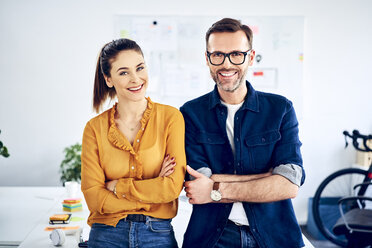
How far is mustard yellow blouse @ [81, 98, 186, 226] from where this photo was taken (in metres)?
1.41

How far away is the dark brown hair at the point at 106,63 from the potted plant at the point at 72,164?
210 centimetres

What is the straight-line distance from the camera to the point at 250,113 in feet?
5.32

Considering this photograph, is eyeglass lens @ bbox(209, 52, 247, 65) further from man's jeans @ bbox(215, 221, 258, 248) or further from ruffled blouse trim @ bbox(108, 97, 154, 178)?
man's jeans @ bbox(215, 221, 258, 248)

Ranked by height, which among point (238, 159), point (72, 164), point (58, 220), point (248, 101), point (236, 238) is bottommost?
point (72, 164)

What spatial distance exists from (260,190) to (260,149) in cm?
19

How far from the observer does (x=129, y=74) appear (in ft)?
4.92

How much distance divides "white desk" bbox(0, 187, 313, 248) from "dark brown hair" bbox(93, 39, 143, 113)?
27.7 inches

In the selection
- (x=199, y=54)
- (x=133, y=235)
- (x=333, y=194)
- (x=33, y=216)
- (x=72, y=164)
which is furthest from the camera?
(x=333, y=194)

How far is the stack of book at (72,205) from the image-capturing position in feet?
7.41

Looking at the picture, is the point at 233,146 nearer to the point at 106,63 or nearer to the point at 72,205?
the point at 106,63

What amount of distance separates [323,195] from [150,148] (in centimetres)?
309

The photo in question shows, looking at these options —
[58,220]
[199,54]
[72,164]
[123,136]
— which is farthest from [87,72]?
[123,136]

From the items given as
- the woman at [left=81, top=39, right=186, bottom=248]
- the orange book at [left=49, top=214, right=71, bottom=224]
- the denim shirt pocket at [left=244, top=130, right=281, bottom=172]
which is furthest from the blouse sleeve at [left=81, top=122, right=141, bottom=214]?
the orange book at [left=49, top=214, right=71, bottom=224]

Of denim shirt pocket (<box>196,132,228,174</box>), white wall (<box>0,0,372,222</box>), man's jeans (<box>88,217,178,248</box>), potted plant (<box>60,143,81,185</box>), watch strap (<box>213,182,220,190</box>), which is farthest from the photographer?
white wall (<box>0,0,372,222</box>)
